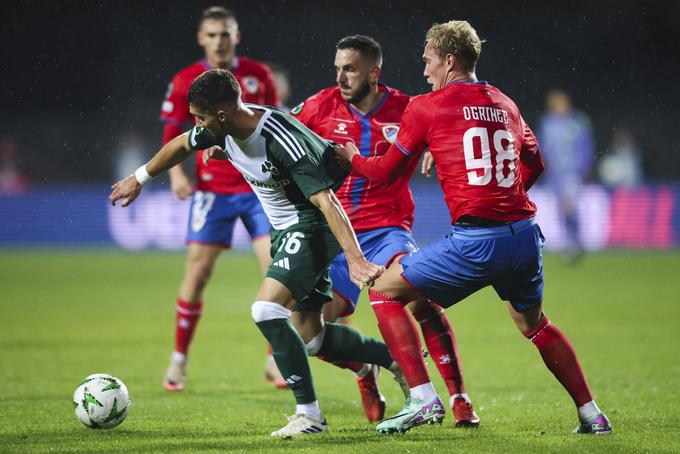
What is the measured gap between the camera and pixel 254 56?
20641mm

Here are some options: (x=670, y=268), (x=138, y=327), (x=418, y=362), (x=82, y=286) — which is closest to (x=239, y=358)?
(x=138, y=327)

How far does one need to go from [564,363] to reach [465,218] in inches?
38.3

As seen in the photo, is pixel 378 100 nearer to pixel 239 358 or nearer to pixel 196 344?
pixel 239 358

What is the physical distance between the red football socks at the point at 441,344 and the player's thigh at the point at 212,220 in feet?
7.71

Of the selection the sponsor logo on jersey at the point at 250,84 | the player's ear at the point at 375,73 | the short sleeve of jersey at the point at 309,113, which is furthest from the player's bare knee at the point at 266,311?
the sponsor logo on jersey at the point at 250,84

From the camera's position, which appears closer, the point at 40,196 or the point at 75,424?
the point at 75,424

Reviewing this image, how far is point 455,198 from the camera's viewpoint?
15.8 feet

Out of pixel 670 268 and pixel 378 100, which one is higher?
pixel 378 100

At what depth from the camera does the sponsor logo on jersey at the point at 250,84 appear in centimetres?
756

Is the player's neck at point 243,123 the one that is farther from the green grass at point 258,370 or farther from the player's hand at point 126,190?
the green grass at point 258,370

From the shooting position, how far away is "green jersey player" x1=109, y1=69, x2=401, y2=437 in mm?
4844

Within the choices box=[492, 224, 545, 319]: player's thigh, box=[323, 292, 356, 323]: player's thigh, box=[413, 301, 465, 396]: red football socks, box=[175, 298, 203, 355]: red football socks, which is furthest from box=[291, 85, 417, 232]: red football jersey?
box=[175, 298, 203, 355]: red football socks

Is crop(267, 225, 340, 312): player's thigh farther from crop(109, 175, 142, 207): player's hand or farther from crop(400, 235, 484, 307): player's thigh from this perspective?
crop(109, 175, 142, 207): player's hand

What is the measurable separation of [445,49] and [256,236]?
297 centimetres
